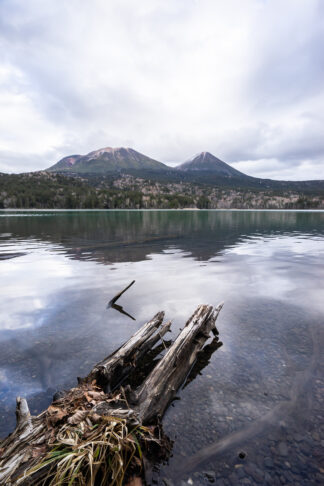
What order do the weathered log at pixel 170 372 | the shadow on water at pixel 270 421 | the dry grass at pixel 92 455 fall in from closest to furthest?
the dry grass at pixel 92 455
the shadow on water at pixel 270 421
the weathered log at pixel 170 372

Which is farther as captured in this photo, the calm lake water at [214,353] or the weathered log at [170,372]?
the weathered log at [170,372]

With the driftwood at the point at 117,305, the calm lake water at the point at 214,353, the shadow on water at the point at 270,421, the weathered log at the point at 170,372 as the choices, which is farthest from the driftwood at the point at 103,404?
the driftwood at the point at 117,305

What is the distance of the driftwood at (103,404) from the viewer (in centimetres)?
329

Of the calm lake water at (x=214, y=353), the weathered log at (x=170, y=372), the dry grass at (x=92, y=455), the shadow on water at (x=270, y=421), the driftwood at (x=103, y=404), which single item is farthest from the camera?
the weathered log at (x=170, y=372)

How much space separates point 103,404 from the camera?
427 cm

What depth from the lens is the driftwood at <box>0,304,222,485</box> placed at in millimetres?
3291

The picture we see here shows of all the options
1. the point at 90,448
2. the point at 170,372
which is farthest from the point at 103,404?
the point at 170,372

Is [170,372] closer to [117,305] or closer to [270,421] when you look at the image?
[270,421]

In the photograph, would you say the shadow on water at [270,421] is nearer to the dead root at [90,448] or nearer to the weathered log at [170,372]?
the dead root at [90,448]

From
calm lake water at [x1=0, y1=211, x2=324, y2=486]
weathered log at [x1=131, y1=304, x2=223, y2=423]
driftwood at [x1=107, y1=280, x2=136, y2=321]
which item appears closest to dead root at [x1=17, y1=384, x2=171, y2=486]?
weathered log at [x1=131, y1=304, x2=223, y2=423]

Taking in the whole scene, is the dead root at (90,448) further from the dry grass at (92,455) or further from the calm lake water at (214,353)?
the calm lake water at (214,353)

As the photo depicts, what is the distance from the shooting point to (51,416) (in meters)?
3.97

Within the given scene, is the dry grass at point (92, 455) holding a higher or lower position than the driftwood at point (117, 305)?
higher

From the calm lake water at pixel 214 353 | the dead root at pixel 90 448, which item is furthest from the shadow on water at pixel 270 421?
the dead root at pixel 90 448
